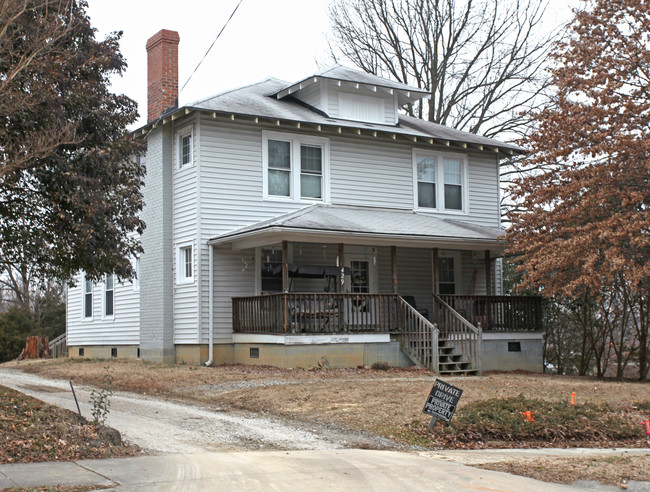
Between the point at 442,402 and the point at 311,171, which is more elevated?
the point at 311,171

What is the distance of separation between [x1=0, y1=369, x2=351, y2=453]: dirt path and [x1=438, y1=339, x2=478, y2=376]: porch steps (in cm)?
802

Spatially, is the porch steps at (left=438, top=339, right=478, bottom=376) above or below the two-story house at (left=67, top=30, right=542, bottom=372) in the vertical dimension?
below

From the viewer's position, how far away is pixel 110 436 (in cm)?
945

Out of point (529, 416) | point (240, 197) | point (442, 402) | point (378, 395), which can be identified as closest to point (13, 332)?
point (240, 197)

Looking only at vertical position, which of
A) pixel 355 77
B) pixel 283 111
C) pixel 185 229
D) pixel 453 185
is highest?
pixel 355 77

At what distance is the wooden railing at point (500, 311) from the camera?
22078mm

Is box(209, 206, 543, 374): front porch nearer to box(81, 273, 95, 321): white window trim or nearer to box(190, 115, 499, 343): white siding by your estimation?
box(190, 115, 499, 343): white siding

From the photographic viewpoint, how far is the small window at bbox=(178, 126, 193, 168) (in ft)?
70.7

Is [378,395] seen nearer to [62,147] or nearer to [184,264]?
[62,147]

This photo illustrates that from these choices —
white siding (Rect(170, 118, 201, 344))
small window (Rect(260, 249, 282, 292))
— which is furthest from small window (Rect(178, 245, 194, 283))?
small window (Rect(260, 249, 282, 292))

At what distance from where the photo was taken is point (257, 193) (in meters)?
21.6

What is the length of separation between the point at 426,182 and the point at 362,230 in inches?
218

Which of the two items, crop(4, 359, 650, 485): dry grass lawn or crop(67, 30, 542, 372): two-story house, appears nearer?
crop(4, 359, 650, 485): dry grass lawn

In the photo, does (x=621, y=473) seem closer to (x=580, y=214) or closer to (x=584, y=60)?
(x=580, y=214)
